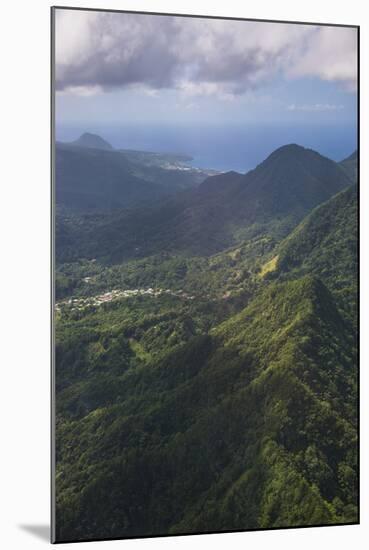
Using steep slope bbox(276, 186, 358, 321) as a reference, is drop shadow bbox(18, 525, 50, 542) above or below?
below

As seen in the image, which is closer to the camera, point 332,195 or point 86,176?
point 86,176

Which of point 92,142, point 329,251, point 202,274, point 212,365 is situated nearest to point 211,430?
point 212,365

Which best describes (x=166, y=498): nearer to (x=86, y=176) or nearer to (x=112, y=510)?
(x=112, y=510)

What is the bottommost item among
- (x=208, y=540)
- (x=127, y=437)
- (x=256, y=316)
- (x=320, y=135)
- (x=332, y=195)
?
(x=208, y=540)

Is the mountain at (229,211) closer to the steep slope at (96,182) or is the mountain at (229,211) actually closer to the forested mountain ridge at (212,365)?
the forested mountain ridge at (212,365)

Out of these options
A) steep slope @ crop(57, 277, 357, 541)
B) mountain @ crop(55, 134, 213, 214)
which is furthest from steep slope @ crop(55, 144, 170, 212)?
steep slope @ crop(57, 277, 357, 541)

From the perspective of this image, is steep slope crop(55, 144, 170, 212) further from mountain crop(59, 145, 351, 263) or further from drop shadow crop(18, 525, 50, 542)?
drop shadow crop(18, 525, 50, 542)

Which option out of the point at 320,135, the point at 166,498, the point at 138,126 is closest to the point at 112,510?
the point at 166,498
